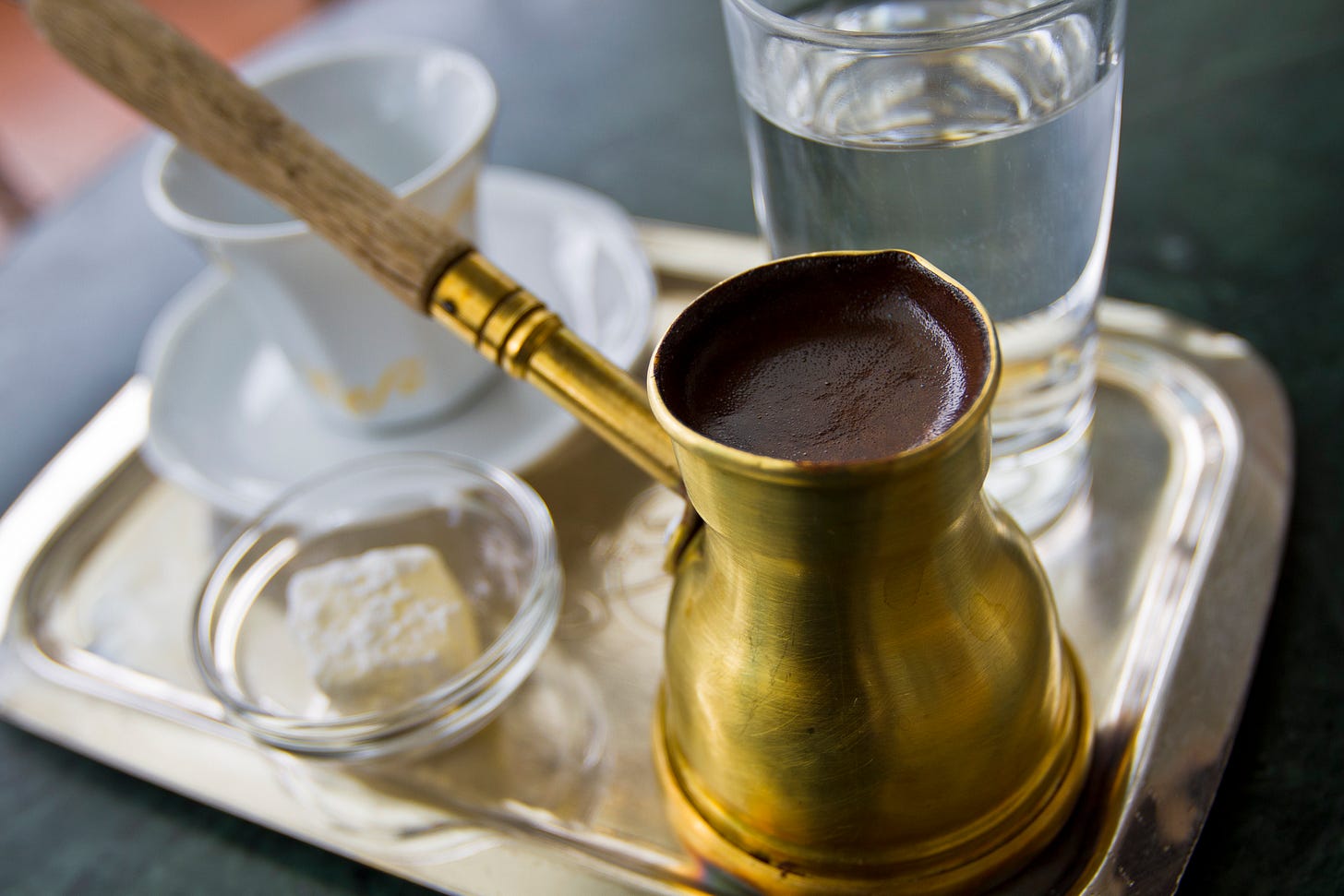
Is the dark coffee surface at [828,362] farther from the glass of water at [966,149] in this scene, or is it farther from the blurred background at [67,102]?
the blurred background at [67,102]

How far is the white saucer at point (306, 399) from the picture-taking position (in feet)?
1.71

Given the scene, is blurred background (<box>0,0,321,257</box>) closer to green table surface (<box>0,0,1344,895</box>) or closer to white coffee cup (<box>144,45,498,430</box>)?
green table surface (<box>0,0,1344,895</box>)

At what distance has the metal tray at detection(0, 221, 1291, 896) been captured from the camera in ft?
1.19

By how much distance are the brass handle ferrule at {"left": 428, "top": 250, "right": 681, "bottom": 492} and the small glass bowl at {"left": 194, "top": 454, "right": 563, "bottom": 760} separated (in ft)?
0.29

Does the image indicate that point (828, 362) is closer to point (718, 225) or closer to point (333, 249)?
point (333, 249)

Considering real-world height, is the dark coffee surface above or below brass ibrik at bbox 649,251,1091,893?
above

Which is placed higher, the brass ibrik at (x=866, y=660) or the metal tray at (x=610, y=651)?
the brass ibrik at (x=866, y=660)

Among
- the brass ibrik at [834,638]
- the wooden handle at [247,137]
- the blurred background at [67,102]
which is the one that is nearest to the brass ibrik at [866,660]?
the brass ibrik at [834,638]

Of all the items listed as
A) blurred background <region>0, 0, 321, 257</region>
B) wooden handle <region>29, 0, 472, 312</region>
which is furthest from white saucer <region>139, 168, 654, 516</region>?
blurred background <region>0, 0, 321, 257</region>

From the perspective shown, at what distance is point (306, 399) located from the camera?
562 millimetres

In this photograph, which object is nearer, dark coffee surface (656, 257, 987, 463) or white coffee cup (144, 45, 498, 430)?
dark coffee surface (656, 257, 987, 463)

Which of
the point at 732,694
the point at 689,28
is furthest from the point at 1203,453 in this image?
the point at 689,28

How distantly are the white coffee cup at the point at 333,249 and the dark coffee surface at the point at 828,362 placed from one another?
0.22 metres

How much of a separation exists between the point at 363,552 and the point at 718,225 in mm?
277
